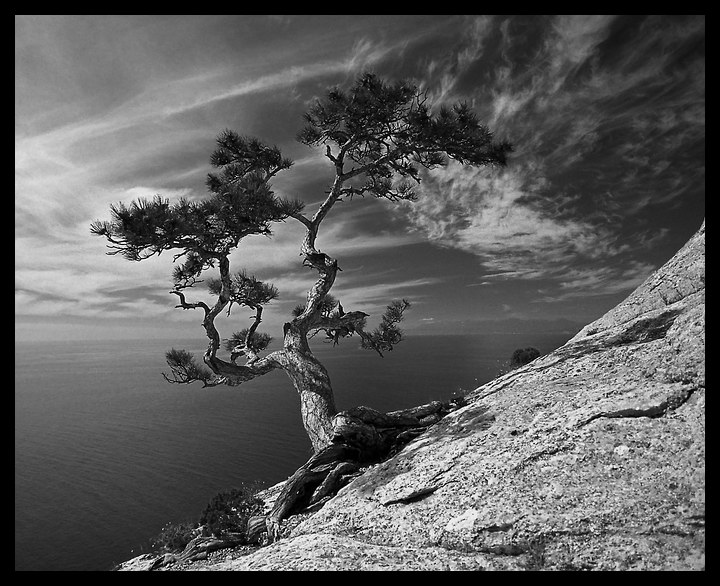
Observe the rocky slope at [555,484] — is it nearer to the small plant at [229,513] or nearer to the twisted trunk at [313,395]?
the small plant at [229,513]

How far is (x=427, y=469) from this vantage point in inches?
347

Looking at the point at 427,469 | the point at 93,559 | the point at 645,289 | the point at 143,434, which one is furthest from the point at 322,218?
the point at 143,434

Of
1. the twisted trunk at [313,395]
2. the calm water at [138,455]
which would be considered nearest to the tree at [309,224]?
the twisted trunk at [313,395]

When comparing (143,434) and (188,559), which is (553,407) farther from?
(143,434)

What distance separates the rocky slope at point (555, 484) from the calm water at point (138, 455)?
38.9ft

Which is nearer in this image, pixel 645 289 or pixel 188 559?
pixel 188 559

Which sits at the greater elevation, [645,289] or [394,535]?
[645,289]

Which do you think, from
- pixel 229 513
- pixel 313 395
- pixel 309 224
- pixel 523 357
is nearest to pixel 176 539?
pixel 229 513

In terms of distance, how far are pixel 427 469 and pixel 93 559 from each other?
35.5m

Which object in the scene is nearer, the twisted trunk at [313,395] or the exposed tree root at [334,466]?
the exposed tree root at [334,466]

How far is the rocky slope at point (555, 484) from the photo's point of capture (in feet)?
18.4

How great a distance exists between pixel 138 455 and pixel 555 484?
6519cm

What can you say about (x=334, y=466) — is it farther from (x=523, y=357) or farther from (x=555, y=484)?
(x=523, y=357)

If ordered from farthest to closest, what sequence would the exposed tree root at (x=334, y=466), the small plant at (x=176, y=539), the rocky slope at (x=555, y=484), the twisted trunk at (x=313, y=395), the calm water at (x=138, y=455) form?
the calm water at (x=138, y=455), the twisted trunk at (x=313, y=395), the small plant at (x=176, y=539), the exposed tree root at (x=334, y=466), the rocky slope at (x=555, y=484)
